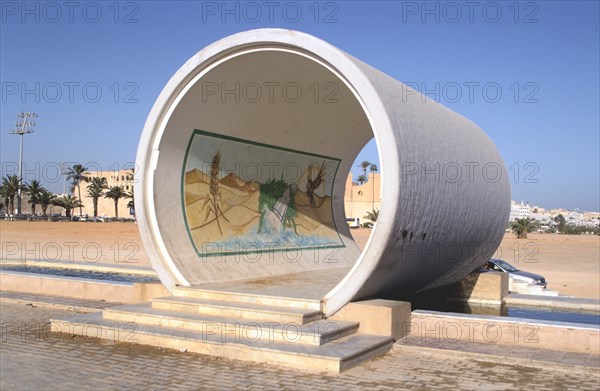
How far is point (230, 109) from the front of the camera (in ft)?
35.6

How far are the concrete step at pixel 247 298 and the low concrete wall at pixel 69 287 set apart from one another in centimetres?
136

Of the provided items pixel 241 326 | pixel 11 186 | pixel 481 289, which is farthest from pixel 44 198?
pixel 241 326

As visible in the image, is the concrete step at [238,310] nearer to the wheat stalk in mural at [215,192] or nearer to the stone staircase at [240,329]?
the stone staircase at [240,329]

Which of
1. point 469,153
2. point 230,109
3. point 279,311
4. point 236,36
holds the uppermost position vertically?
point 236,36

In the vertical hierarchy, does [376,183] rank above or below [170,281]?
above

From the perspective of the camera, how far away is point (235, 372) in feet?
21.9

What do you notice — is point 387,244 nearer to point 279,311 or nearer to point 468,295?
point 279,311

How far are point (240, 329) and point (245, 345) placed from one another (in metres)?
0.51

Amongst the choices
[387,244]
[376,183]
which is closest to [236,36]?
[387,244]

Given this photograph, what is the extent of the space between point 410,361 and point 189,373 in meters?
2.51

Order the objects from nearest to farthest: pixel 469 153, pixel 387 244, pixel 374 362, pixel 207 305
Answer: pixel 374 362, pixel 387 244, pixel 207 305, pixel 469 153

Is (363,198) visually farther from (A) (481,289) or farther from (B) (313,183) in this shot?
(A) (481,289)

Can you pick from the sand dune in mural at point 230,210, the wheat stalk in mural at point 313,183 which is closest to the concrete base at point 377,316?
the sand dune in mural at point 230,210

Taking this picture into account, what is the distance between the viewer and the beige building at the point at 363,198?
6844cm
